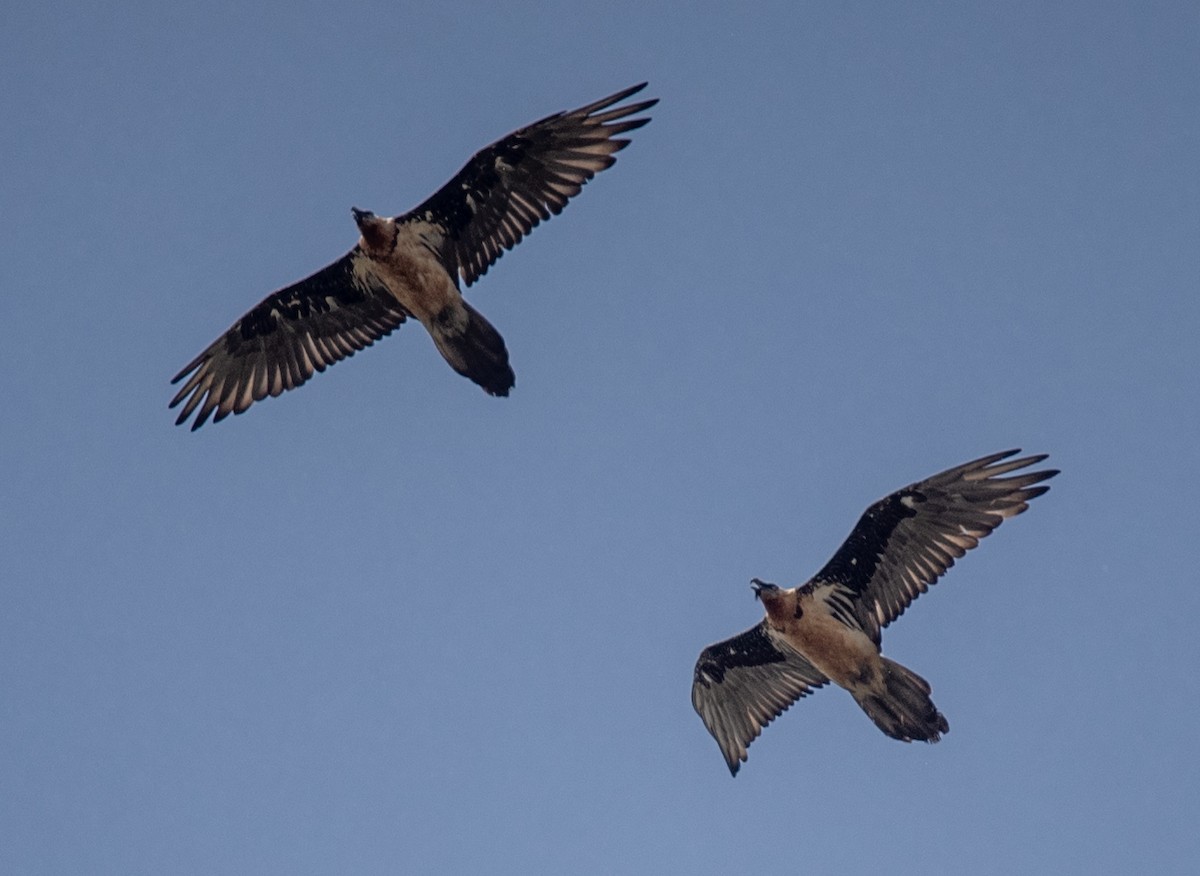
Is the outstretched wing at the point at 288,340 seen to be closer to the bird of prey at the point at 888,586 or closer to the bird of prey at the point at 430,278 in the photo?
the bird of prey at the point at 430,278

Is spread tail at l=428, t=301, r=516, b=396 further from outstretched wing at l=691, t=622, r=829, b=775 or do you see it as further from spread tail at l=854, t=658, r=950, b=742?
spread tail at l=854, t=658, r=950, b=742

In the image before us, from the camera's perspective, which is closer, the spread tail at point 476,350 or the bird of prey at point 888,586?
the bird of prey at point 888,586

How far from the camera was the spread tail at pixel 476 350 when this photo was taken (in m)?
15.5

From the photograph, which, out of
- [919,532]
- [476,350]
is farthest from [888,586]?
[476,350]

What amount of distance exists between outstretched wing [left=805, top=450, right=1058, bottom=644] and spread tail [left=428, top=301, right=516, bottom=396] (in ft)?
11.8

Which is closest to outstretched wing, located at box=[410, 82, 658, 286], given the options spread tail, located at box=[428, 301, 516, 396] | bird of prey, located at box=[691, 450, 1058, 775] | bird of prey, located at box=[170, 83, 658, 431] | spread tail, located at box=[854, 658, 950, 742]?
bird of prey, located at box=[170, 83, 658, 431]

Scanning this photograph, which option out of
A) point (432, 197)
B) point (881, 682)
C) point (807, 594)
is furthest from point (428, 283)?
point (881, 682)

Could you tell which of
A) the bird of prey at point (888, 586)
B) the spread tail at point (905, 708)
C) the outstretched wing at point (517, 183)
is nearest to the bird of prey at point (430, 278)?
the outstretched wing at point (517, 183)

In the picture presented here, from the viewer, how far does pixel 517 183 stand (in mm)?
16078

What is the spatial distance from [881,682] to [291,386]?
270 inches

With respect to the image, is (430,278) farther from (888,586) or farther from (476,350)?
(888,586)

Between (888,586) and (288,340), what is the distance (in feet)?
22.0

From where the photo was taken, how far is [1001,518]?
610 inches

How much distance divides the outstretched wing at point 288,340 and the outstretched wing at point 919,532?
5.26 metres
